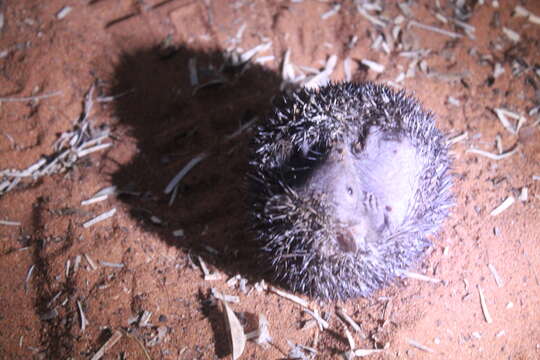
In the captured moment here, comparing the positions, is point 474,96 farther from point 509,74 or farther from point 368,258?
point 368,258

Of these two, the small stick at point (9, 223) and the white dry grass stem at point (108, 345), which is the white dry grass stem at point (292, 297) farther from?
the small stick at point (9, 223)

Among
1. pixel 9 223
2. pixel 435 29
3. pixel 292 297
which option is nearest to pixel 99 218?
pixel 9 223

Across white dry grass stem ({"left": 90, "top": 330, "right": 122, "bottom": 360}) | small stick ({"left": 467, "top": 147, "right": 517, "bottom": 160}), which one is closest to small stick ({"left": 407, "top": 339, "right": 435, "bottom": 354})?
small stick ({"left": 467, "top": 147, "right": 517, "bottom": 160})

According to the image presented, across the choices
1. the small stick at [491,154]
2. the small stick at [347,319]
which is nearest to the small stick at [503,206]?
the small stick at [491,154]

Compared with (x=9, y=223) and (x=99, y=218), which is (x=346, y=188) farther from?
(x=9, y=223)

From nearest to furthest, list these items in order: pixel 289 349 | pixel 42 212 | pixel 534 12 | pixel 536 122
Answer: pixel 289 349
pixel 42 212
pixel 536 122
pixel 534 12

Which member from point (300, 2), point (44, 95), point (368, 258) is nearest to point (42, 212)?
point (44, 95)
